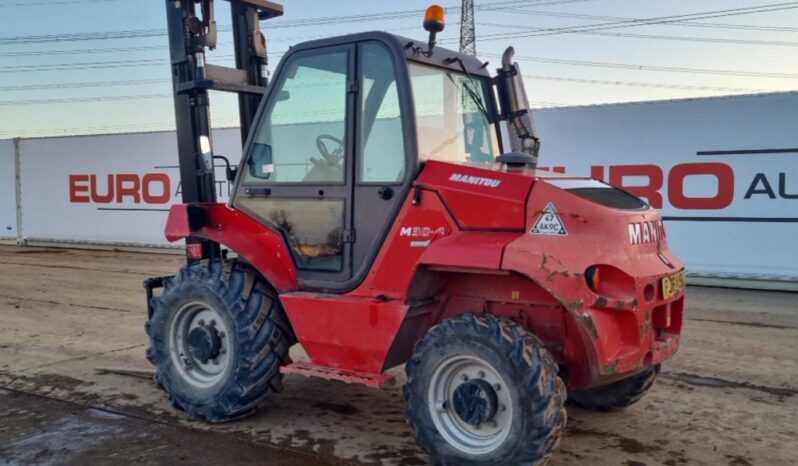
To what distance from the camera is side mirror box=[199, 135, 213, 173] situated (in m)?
5.71

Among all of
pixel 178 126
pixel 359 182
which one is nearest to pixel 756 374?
pixel 359 182

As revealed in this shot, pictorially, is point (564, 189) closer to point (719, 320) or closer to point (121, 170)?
point (719, 320)

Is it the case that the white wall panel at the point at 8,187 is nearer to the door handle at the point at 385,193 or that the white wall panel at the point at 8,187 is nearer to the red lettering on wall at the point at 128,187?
the red lettering on wall at the point at 128,187

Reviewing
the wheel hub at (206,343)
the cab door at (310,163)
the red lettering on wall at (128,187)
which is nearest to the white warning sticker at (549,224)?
the cab door at (310,163)

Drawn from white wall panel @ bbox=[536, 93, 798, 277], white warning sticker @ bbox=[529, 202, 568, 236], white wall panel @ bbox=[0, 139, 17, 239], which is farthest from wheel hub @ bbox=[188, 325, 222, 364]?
white wall panel @ bbox=[0, 139, 17, 239]

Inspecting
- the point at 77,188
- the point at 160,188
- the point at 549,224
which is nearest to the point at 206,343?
the point at 549,224

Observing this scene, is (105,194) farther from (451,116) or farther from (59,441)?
(451,116)

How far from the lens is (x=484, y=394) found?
411cm

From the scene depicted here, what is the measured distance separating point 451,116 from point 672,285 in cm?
171

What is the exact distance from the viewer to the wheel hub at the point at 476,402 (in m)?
4.11

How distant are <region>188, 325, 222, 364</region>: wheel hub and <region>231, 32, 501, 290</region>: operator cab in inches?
30.2

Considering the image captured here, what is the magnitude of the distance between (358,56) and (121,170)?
14622 millimetres

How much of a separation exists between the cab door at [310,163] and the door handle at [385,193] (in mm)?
234

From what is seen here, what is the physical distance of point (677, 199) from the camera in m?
12.0
